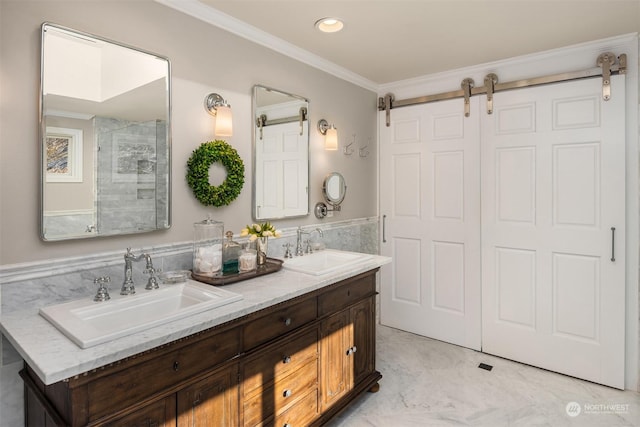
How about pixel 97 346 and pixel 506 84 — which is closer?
pixel 97 346

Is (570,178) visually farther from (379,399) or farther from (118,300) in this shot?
(118,300)

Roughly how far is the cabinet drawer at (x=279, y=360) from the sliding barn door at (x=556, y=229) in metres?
1.84

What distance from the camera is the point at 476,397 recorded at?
247 centimetres

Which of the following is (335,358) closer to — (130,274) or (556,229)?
(130,274)

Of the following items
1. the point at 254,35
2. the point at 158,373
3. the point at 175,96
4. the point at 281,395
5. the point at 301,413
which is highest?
the point at 254,35

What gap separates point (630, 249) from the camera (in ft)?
8.25

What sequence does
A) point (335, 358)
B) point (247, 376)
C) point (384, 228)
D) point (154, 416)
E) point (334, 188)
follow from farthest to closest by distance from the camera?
point (384, 228) → point (334, 188) → point (335, 358) → point (247, 376) → point (154, 416)

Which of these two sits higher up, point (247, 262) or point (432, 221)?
point (432, 221)

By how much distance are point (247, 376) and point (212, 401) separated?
188 millimetres

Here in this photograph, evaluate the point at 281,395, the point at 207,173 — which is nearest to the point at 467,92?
the point at 207,173

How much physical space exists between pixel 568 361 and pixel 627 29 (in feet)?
7.61

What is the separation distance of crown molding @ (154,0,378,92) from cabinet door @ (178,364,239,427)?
1816 mm

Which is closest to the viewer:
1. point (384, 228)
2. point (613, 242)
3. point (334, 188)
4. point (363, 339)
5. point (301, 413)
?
point (301, 413)

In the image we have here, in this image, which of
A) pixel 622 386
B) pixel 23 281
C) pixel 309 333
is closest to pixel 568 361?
pixel 622 386
